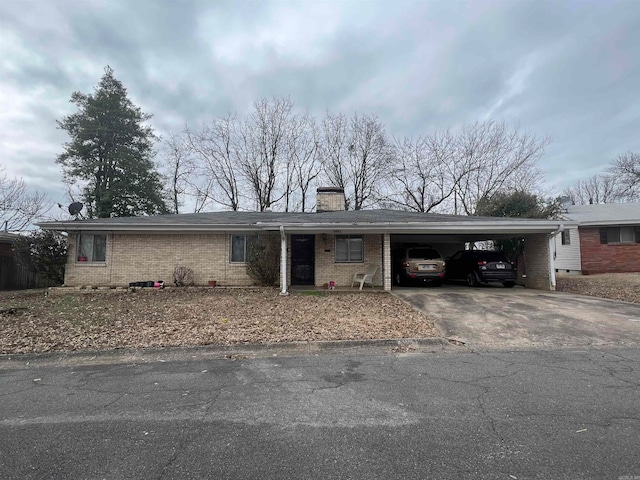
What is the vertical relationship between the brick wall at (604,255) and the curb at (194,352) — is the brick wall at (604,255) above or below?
above

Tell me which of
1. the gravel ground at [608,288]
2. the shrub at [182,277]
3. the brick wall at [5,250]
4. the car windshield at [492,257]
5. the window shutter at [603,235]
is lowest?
the gravel ground at [608,288]

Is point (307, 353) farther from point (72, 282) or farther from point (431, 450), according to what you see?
point (72, 282)

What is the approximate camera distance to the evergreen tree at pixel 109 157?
27281 millimetres

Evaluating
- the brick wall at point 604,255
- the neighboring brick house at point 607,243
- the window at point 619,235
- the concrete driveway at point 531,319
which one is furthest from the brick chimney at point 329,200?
the window at point 619,235

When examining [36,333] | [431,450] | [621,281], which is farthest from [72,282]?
[621,281]

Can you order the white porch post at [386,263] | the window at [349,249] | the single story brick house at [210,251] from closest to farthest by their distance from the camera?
1. the white porch post at [386,263]
2. the single story brick house at [210,251]
3. the window at [349,249]

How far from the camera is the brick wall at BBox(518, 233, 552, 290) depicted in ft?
45.0

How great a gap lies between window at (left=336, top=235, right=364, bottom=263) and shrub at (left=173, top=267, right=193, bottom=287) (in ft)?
18.3

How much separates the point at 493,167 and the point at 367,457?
27.2 metres

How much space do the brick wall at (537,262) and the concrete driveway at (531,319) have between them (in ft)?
8.19

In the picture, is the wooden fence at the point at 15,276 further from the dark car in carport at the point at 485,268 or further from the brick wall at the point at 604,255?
the brick wall at the point at 604,255

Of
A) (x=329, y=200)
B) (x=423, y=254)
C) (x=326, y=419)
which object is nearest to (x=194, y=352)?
(x=326, y=419)

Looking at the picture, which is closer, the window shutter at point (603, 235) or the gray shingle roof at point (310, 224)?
the gray shingle roof at point (310, 224)

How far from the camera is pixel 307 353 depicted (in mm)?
6238
